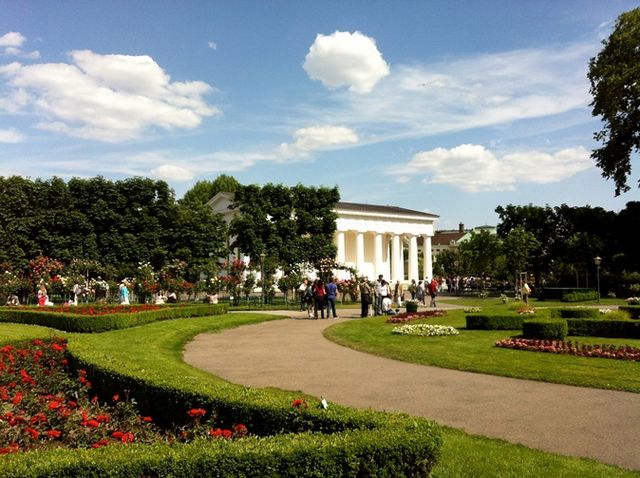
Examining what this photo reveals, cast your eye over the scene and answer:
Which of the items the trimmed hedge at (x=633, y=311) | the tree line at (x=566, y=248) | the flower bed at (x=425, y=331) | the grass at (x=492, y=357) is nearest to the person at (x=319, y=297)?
the grass at (x=492, y=357)

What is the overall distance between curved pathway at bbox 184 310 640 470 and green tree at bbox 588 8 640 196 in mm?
26952

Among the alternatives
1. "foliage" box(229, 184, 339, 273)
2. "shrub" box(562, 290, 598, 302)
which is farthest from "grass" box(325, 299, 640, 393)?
"shrub" box(562, 290, 598, 302)

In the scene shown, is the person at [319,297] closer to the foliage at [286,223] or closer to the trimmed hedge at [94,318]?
the trimmed hedge at [94,318]

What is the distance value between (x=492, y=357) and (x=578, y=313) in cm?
978

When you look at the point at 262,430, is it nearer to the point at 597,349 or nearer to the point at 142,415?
the point at 142,415

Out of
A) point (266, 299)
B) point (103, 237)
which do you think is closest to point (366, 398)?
point (266, 299)

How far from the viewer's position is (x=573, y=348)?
14.3 meters

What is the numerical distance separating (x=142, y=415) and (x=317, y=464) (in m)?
4.11

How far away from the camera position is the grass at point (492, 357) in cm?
1062

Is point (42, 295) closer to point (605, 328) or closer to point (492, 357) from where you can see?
point (492, 357)

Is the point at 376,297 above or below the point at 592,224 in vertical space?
below

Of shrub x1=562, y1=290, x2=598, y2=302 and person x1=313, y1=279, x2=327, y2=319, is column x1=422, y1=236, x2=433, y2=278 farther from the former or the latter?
person x1=313, y1=279, x2=327, y2=319

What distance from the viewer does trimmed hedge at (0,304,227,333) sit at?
1919 cm

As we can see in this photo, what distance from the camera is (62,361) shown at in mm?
11172
